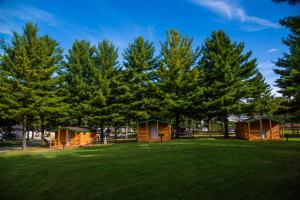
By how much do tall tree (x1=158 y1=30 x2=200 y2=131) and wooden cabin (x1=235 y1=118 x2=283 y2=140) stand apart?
8.04 m

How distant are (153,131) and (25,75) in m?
17.0

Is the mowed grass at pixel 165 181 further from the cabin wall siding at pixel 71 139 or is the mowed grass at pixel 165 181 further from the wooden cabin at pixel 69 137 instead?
the cabin wall siding at pixel 71 139

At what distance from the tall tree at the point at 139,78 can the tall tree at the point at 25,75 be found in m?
10.9

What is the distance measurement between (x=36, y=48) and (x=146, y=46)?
15874 millimetres

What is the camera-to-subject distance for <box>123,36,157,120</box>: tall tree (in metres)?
33.0

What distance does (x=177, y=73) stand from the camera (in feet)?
108

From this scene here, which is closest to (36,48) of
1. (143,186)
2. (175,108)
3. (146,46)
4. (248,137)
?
(146,46)

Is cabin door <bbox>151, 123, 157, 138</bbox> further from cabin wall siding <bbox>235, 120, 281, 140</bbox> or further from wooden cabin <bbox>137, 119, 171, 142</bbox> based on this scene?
cabin wall siding <bbox>235, 120, 281, 140</bbox>

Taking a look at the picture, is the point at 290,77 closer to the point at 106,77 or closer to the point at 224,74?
the point at 224,74

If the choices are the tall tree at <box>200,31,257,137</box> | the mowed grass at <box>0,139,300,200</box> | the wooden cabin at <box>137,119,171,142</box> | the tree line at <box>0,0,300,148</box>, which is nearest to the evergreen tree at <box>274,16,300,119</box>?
the tree line at <box>0,0,300,148</box>

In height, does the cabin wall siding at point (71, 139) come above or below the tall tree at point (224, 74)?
below

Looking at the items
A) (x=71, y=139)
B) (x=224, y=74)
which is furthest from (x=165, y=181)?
(x=224, y=74)

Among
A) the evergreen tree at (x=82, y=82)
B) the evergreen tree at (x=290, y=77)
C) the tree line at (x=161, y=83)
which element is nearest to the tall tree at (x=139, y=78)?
the tree line at (x=161, y=83)

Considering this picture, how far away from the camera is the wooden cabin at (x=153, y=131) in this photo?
3114 centimetres
